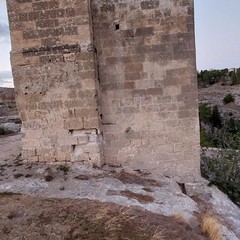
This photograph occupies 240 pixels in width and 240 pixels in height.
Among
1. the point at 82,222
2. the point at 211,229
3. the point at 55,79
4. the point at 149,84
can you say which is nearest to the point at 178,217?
the point at 211,229

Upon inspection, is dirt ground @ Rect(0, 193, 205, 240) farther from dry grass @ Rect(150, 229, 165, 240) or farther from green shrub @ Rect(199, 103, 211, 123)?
green shrub @ Rect(199, 103, 211, 123)

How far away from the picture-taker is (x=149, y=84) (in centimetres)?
713

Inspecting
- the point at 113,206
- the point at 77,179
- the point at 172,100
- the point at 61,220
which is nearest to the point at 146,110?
the point at 172,100

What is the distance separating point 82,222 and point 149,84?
11.9 feet

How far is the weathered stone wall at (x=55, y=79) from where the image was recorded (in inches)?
265

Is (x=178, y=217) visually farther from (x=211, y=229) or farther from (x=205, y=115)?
(x=205, y=115)

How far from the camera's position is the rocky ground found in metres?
4.26

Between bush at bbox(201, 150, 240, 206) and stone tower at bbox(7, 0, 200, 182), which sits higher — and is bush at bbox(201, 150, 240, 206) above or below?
below

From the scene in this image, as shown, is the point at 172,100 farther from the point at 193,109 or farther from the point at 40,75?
the point at 40,75

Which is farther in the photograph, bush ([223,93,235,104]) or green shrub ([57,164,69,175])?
bush ([223,93,235,104])

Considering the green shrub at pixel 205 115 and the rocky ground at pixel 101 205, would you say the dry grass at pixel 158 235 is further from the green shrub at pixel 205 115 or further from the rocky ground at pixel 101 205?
the green shrub at pixel 205 115

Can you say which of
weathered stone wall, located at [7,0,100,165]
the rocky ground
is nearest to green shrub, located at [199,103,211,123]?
the rocky ground

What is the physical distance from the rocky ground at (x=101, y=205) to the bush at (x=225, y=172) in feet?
1.56

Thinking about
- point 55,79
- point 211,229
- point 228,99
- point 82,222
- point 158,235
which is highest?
point 55,79
